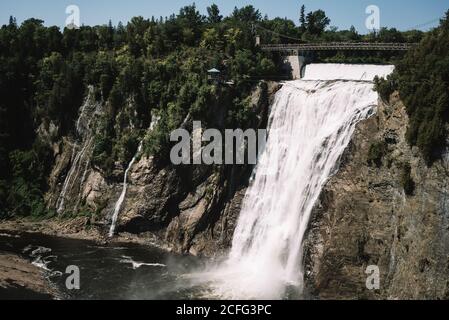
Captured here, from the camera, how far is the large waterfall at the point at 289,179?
169ft

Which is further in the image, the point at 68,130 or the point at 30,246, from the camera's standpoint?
the point at 68,130

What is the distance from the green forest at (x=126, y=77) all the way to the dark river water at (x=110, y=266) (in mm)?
10025

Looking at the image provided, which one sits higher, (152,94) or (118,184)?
(152,94)

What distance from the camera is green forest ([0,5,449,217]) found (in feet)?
216

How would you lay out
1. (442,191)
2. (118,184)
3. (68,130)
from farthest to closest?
(68,130)
(118,184)
(442,191)

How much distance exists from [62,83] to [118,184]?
17978mm

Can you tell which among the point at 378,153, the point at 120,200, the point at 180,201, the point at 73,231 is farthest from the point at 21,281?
the point at 378,153

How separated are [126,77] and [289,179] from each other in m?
25.7

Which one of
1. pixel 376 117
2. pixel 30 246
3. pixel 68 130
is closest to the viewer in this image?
pixel 376 117

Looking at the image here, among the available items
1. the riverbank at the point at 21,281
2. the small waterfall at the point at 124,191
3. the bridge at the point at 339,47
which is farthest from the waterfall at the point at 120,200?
the bridge at the point at 339,47

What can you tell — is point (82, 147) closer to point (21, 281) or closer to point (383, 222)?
point (21, 281)

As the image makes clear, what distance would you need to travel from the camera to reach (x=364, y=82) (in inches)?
2144

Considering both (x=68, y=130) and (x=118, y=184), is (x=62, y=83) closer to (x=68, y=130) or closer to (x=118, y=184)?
(x=68, y=130)

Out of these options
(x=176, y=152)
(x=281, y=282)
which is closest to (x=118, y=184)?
(x=176, y=152)
